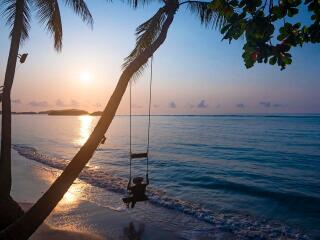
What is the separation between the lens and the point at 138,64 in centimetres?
513

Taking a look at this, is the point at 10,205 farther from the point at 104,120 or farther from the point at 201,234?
the point at 201,234

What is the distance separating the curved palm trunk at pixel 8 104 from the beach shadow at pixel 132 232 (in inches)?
141

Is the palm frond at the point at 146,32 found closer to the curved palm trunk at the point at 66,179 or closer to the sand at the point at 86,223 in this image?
the curved palm trunk at the point at 66,179

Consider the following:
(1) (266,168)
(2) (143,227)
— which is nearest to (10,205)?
(2) (143,227)

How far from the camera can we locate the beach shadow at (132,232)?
9.73m

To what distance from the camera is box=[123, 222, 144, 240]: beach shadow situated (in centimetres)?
973

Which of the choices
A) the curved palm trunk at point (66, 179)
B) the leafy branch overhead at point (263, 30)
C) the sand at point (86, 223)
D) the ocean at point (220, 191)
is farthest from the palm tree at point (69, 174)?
the ocean at point (220, 191)

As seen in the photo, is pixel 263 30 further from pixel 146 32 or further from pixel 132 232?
pixel 132 232

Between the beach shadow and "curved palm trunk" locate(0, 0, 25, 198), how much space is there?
11.7ft

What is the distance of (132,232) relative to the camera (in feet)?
33.1

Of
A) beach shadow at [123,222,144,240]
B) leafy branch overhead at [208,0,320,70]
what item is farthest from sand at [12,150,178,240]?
leafy branch overhead at [208,0,320,70]

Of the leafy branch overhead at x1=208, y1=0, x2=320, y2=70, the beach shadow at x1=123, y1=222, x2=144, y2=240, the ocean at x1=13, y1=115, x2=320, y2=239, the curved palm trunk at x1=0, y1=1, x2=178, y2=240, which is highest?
the leafy branch overhead at x1=208, y1=0, x2=320, y2=70

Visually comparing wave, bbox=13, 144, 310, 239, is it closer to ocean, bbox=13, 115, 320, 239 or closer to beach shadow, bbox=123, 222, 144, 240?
ocean, bbox=13, 115, 320, 239

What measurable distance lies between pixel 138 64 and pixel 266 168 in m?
21.3
